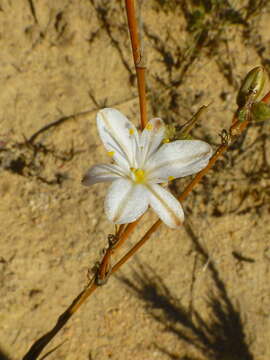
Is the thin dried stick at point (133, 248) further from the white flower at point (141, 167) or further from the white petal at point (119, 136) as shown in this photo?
the white petal at point (119, 136)

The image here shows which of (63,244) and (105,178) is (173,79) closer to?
(63,244)

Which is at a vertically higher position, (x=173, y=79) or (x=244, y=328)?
(x=173, y=79)

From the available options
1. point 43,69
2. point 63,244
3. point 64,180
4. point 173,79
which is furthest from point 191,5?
point 63,244

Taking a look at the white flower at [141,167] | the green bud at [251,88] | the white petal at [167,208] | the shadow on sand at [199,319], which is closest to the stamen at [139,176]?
the white flower at [141,167]

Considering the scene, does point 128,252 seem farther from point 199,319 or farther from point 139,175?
point 199,319

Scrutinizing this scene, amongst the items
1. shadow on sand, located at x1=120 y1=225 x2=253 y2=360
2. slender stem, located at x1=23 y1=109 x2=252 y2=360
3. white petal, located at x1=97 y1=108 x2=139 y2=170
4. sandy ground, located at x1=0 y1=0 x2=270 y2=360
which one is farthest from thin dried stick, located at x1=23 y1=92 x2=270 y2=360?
shadow on sand, located at x1=120 y1=225 x2=253 y2=360

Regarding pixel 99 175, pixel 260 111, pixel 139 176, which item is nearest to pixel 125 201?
pixel 99 175

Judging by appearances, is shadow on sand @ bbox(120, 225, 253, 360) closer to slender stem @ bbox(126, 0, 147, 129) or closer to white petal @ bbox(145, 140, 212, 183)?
white petal @ bbox(145, 140, 212, 183)
